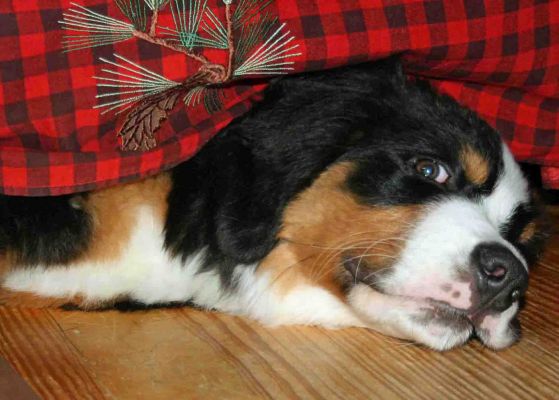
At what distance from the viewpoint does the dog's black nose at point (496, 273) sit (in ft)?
5.41

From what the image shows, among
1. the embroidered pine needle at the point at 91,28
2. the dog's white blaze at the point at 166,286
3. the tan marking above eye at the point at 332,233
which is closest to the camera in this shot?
the embroidered pine needle at the point at 91,28

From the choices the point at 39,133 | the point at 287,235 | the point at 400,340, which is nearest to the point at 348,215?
the point at 287,235

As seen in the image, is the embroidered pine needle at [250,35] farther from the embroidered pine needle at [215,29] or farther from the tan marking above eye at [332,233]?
the tan marking above eye at [332,233]

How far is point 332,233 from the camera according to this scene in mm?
1795

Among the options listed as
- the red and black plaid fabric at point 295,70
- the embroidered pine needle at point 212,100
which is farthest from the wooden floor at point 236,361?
the embroidered pine needle at point 212,100

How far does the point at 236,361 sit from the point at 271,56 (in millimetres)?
610

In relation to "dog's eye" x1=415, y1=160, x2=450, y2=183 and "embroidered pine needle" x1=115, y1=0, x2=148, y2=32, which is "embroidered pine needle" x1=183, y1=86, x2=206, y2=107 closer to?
"embroidered pine needle" x1=115, y1=0, x2=148, y2=32

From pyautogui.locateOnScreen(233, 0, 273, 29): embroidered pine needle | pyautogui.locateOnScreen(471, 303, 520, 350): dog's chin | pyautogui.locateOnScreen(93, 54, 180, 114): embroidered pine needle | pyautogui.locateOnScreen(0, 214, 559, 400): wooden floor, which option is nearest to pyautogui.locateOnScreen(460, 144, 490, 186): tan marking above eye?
pyautogui.locateOnScreen(471, 303, 520, 350): dog's chin

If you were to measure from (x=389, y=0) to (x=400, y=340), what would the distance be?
72 cm

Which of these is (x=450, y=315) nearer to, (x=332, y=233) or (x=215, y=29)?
(x=332, y=233)

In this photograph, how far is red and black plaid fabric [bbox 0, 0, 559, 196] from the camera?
64.5 inches

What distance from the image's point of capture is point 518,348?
192cm

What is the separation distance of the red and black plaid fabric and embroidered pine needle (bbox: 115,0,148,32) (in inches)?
0.8

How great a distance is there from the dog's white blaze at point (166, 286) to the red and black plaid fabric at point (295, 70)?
0.21m
